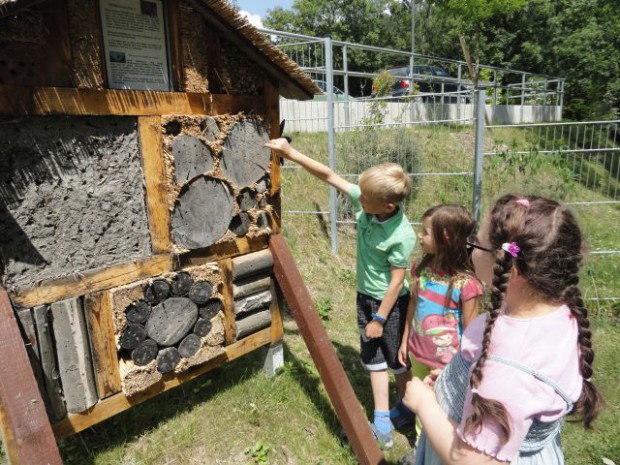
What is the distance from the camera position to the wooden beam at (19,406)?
1.58m

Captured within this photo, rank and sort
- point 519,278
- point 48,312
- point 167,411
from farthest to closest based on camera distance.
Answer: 1. point 167,411
2. point 48,312
3. point 519,278

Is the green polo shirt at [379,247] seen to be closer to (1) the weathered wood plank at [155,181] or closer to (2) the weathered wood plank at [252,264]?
(2) the weathered wood plank at [252,264]

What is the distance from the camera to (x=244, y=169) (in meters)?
2.46

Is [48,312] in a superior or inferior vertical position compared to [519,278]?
inferior

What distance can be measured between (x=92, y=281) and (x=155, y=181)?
532mm

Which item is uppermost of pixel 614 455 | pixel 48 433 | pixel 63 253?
pixel 63 253

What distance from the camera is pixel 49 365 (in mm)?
1889

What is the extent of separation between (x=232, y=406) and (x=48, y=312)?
1367mm

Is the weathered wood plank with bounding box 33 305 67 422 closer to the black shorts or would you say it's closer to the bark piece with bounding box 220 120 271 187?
the bark piece with bounding box 220 120 271 187

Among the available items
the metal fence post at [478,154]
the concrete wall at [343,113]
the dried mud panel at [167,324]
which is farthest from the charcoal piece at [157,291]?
the concrete wall at [343,113]

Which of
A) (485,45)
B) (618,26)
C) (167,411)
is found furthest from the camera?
(485,45)

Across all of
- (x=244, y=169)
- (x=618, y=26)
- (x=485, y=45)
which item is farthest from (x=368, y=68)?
(x=244, y=169)

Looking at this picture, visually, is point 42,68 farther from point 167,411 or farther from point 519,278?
point 167,411

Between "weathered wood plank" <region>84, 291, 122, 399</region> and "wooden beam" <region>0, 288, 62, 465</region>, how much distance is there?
346 mm
